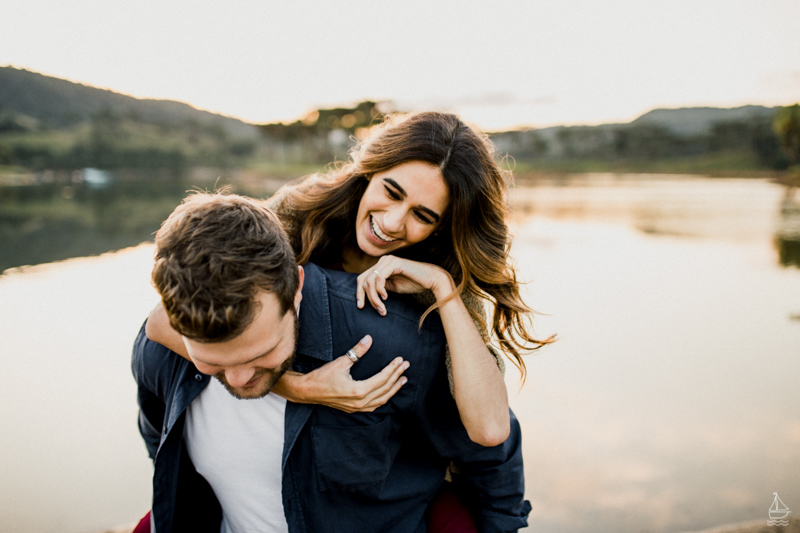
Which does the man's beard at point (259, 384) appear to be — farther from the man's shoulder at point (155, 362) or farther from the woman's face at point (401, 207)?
the woman's face at point (401, 207)

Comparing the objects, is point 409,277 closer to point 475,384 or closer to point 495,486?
point 475,384

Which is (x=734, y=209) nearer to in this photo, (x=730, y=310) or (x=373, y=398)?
(x=730, y=310)

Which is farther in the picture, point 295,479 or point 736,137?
point 736,137

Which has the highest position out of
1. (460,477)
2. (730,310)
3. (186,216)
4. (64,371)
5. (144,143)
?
(144,143)

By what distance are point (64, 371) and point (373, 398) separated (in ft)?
14.3

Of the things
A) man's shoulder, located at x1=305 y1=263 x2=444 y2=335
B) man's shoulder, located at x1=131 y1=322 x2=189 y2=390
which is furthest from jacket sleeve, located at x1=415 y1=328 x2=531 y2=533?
man's shoulder, located at x1=131 y1=322 x2=189 y2=390

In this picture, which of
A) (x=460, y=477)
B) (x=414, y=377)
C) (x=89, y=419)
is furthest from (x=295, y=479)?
(x=89, y=419)

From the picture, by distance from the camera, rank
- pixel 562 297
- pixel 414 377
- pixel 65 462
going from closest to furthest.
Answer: pixel 414 377 → pixel 65 462 → pixel 562 297

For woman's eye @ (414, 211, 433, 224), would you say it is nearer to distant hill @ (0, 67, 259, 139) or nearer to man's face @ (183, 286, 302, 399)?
man's face @ (183, 286, 302, 399)

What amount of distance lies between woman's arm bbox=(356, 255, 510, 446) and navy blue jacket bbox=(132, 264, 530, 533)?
6 cm

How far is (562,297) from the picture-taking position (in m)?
6.89

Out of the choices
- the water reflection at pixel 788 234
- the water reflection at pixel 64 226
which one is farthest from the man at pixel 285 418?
the water reflection at pixel 788 234

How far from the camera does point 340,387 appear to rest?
4.46 ft

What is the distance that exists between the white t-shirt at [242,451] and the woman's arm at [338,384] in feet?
0.38
